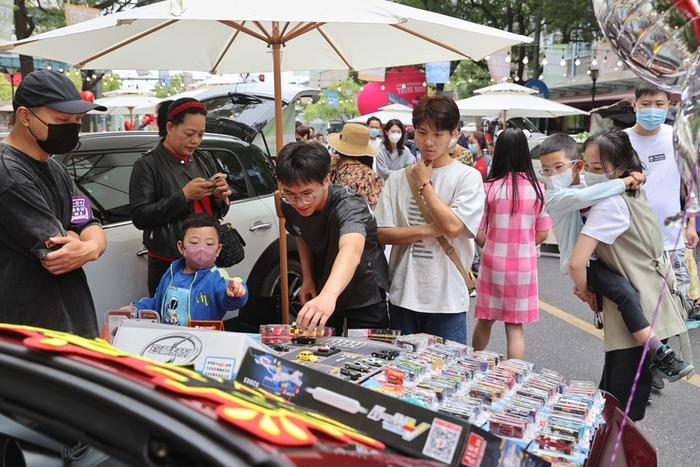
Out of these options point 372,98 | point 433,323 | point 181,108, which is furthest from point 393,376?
point 372,98

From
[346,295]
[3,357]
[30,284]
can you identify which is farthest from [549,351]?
[3,357]

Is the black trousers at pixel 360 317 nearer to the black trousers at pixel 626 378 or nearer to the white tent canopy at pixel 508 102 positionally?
the black trousers at pixel 626 378

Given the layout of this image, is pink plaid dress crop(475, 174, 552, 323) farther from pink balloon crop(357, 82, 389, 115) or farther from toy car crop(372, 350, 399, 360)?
pink balloon crop(357, 82, 389, 115)

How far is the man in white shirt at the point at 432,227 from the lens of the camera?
124 inches

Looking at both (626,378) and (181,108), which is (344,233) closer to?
(181,108)

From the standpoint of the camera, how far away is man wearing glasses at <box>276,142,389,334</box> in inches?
102

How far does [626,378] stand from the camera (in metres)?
3.24

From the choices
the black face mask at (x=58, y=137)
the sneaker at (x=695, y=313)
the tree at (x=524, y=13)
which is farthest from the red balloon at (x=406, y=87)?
the black face mask at (x=58, y=137)

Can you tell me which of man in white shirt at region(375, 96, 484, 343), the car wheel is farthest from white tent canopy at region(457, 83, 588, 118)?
man in white shirt at region(375, 96, 484, 343)

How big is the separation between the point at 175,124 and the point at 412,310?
1793mm

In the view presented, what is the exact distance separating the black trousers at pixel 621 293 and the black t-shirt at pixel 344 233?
114cm

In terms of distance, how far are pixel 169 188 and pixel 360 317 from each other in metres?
1.47

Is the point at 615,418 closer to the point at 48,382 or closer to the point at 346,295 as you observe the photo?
the point at 346,295

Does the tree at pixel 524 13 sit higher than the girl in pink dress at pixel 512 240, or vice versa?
→ the tree at pixel 524 13
